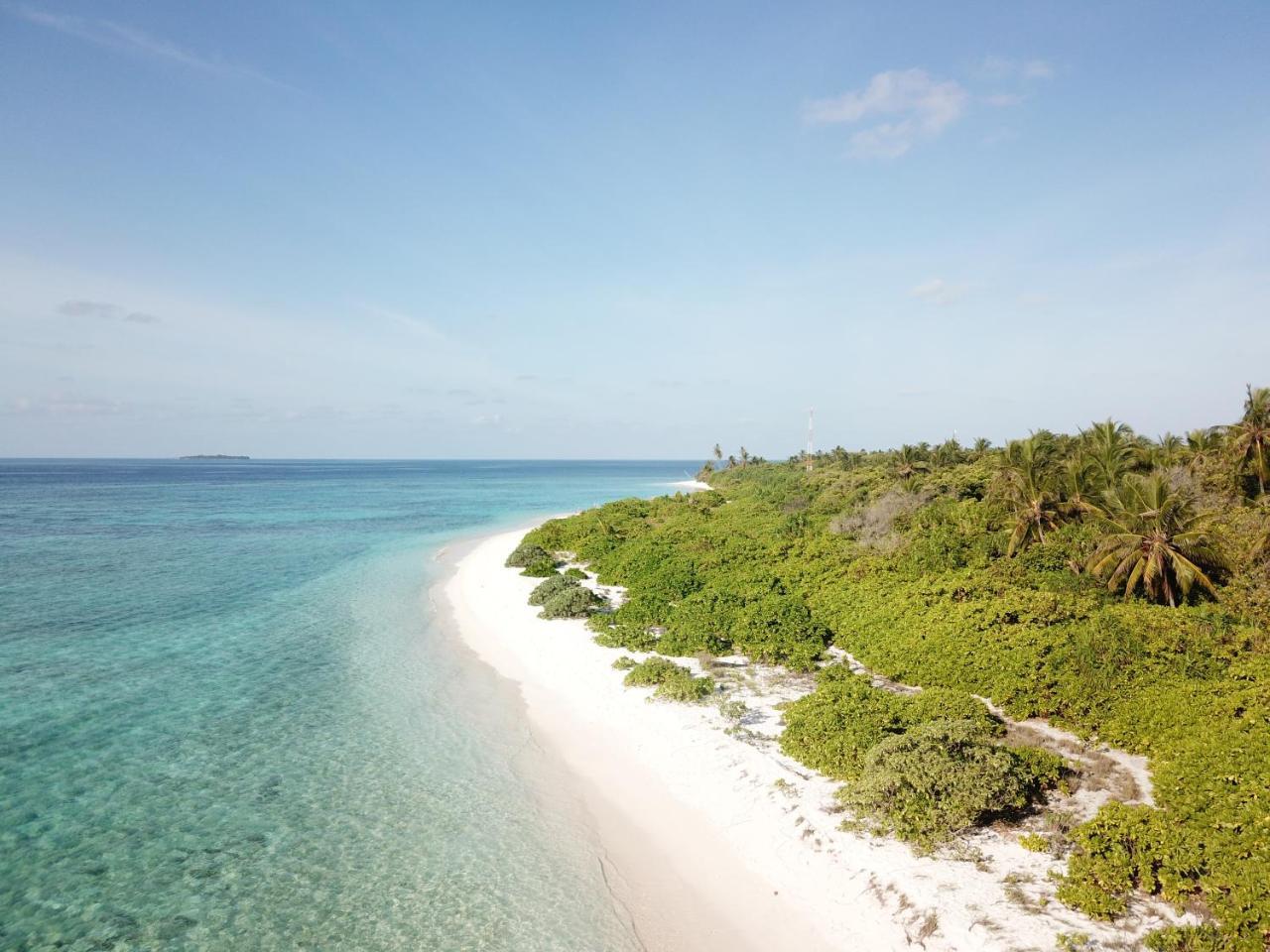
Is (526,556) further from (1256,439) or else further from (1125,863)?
(1256,439)

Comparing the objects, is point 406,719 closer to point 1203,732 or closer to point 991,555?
point 1203,732

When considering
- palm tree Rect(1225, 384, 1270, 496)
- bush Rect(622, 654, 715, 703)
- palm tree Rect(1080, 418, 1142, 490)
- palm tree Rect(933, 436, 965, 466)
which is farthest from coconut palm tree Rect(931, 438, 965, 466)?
bush Rect(622, 654, 715, 703)

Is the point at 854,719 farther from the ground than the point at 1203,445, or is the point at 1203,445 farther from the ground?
the point at 1203,445

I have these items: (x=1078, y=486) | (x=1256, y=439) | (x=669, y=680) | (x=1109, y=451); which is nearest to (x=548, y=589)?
(x=669, y=680)

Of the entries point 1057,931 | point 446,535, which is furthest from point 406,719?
point 446,535

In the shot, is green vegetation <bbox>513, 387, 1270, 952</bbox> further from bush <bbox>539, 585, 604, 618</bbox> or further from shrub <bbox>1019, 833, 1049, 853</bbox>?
bush <bbox>539, 585, 604, 618</bbox>

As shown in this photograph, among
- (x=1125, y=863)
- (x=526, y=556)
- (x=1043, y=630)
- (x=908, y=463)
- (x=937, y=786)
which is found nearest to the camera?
(x=1125, y=863)
